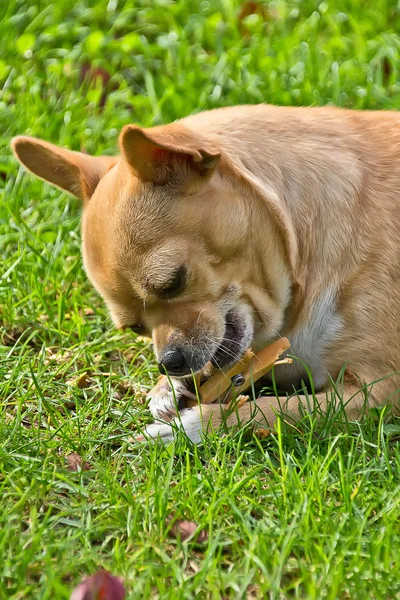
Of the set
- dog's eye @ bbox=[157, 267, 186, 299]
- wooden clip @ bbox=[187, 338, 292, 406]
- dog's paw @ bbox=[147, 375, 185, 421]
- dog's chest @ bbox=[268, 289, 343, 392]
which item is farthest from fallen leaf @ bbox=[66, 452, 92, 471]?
dog's chest @ bbox=[268, 289, 343, 392]

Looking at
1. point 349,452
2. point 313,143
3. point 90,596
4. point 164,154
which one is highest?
point 164,154

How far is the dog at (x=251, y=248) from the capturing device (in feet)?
11.0

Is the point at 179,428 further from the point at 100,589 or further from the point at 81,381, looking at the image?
the point at 100,589

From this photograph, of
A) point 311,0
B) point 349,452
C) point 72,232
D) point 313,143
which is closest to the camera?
point 349,452

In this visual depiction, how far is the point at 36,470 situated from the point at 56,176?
1276mm

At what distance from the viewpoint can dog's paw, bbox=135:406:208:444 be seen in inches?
132

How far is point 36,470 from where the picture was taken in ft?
10.4

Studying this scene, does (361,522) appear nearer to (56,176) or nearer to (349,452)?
(349,452)

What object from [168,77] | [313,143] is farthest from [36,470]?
[168,77]

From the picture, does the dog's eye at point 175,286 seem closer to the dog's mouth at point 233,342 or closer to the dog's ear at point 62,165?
the dog's mouth at point 233,342

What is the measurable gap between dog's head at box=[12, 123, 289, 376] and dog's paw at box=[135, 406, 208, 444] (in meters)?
0.16

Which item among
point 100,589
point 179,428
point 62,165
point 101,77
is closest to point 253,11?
point 101,77

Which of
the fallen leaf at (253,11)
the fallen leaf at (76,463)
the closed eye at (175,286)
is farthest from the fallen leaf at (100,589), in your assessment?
the fallen leaf at (253,11)

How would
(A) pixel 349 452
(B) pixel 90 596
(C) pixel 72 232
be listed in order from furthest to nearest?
(C) pixel 72 232 < (A) pixel 349 452 < (B) pixel 90 596
